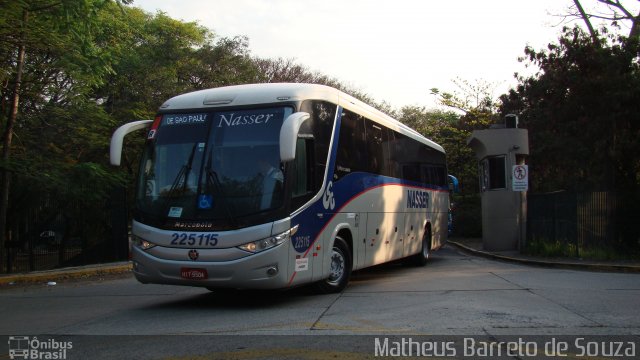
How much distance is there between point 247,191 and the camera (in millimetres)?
8391

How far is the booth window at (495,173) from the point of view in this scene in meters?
19.4

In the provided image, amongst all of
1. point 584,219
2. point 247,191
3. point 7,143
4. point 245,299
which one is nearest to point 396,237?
point 245,299

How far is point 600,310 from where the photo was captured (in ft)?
26.2

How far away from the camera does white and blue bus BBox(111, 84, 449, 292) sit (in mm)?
8242

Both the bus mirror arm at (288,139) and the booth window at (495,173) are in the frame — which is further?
the booth window at (495,173)

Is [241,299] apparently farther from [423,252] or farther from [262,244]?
[423,252]

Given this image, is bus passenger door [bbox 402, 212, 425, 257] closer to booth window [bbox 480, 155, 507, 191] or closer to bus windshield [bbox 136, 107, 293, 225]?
booth window [bbox 480, 155, 507, 191]

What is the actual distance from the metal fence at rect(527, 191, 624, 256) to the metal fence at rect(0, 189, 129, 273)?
45.0 feet

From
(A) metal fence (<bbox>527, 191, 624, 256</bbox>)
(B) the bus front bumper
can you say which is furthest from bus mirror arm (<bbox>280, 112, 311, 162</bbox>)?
(A) metal fence (<bbox>527, 191, 624, 256</bbox>)

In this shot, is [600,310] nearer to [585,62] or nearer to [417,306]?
[417,306]

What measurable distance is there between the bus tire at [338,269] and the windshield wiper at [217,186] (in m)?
2.27

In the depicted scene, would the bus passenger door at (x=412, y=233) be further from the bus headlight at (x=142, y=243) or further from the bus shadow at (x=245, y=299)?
the bus headlight at (x=142, y=243)

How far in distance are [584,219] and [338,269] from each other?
10026 millimetres

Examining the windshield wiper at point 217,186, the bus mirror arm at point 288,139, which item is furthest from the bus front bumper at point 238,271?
the bus mirror arm at point 288,139
